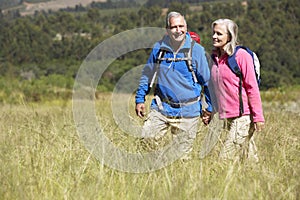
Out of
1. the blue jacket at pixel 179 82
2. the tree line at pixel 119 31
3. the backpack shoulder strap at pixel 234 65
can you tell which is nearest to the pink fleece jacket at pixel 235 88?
the backpack shoulder strap at pixel 234 65

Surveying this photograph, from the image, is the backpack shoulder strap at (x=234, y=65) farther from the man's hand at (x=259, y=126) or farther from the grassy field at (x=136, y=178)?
the grassy field at (x=136, y=178)

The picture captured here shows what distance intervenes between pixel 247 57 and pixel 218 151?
85 cm

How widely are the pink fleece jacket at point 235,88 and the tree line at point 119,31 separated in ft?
102

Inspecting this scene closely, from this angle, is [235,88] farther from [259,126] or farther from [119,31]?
[119,31]

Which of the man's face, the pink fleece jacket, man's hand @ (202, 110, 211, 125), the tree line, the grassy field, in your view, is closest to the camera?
the grassy field

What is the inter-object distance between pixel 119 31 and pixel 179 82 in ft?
164

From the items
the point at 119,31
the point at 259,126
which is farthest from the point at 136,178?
the point at 119,31

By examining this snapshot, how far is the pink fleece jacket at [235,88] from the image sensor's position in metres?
4.67

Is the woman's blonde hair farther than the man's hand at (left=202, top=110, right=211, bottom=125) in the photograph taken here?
No

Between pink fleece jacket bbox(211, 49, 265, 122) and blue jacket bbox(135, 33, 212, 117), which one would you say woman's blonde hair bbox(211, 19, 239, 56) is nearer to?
pink fleece jacket bbox(211, 49, 265, 122)

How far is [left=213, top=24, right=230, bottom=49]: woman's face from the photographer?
15.5 feet

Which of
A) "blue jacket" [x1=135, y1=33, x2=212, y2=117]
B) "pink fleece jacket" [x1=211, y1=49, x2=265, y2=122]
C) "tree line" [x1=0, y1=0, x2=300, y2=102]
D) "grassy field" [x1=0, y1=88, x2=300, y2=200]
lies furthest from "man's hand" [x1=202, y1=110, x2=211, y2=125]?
"tree line" [x1=0, y1=0, x2=300, y2=102]

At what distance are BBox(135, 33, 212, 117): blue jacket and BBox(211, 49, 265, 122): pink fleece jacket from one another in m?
0.14

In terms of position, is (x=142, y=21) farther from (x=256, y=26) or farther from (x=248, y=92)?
(x=248, y=92)
